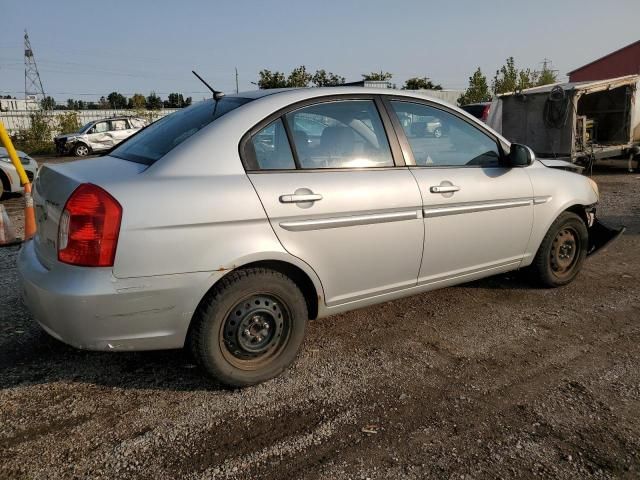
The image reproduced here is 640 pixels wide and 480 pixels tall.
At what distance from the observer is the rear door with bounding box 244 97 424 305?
2881mm

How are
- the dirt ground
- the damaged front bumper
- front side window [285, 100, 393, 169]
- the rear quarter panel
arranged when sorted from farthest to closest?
the damaged front bumper → the rear quarter panel → front side window [285, 100, 393, 169] → the dirt ground

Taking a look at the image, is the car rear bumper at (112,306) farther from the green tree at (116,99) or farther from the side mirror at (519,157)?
the green tree at (116,99)

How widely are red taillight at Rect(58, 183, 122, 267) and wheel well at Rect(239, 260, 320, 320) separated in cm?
69

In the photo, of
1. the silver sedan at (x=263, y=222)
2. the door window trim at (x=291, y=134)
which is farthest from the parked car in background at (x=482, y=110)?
the door window trim at (x=291, y=134)

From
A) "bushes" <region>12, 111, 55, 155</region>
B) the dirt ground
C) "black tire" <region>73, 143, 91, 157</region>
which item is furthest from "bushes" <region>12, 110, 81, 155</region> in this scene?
the dirt ground

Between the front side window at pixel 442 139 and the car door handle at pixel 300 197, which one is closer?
the car door handle at pixel 300 197

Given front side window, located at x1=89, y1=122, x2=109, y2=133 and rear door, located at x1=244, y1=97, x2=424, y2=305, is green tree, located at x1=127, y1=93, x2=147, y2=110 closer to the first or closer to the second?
front side window, located at x1=89, y1=122, x2=109, y2=133

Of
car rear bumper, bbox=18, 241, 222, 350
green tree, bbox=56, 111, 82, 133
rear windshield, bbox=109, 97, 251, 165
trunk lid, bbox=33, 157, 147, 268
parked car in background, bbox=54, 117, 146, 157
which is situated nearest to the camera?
car rear bumper, bbox=18, 241, 222, 350

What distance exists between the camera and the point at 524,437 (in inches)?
99.2

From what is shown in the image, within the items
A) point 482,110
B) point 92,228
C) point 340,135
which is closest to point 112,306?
point 92,228

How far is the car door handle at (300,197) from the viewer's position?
2836mm

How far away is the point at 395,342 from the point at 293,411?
1.08 meters

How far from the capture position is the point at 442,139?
3.70 meters

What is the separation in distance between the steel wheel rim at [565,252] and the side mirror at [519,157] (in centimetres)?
89
